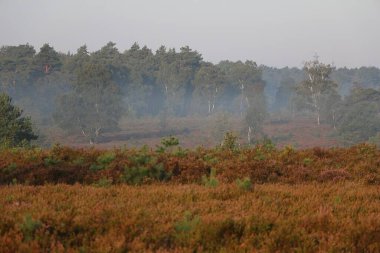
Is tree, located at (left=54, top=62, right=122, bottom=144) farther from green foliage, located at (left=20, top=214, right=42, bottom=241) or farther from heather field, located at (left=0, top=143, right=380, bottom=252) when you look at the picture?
green foliage, located at (left=20, top=214, right=42, bottom=241)

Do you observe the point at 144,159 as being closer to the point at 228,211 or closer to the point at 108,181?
the point at 108,181

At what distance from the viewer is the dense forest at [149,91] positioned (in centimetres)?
7194

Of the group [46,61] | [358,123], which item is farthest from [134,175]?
[46,61]

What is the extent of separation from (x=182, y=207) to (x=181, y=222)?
0.99 meters

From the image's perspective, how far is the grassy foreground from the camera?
5652mm

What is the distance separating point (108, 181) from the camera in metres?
9.81

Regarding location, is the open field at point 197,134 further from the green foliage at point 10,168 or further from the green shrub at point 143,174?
the green shrub at point 143,174

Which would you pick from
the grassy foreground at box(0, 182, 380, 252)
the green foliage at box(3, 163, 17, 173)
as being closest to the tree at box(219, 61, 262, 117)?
the green foliage at box(3, 163, 17, 173)

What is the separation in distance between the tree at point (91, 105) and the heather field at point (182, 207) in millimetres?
59441

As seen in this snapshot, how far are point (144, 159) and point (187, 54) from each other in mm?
96219

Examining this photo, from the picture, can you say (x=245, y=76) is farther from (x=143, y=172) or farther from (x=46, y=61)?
(x=143, y=172)

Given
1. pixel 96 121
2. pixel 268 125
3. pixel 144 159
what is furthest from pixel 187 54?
pixel 144 159

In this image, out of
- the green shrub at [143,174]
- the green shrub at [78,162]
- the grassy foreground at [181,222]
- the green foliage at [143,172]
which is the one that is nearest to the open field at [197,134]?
the green shrub at [78,162]

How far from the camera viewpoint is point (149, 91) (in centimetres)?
10525
